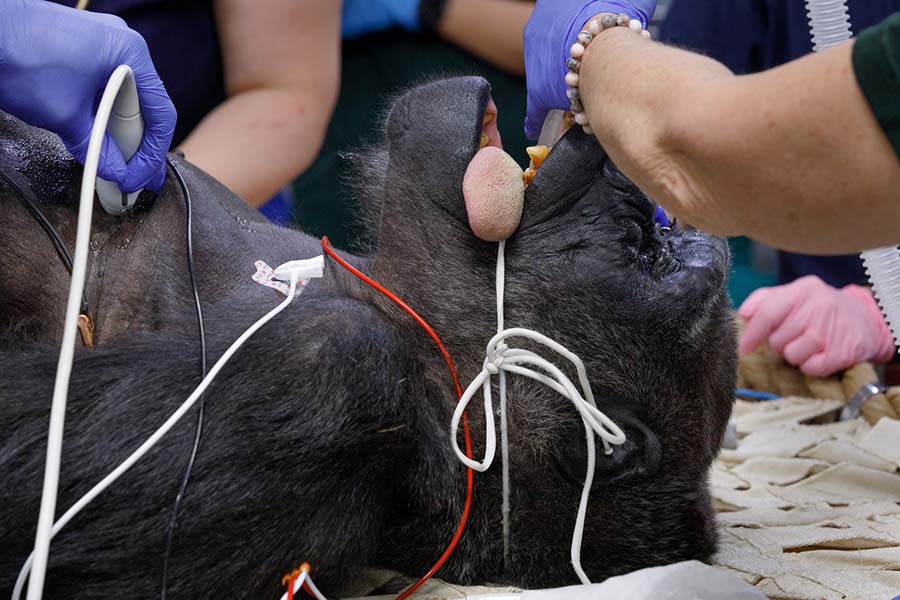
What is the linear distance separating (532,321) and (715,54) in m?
2.46

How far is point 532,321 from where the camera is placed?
1.36 meters

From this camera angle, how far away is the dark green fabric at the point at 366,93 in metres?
3.16

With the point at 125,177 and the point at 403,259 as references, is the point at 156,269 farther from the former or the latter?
the point at 403,259

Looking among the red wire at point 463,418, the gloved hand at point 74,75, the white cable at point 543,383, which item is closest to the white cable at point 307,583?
the red wire at point 463,418

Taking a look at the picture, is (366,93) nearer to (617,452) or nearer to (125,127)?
(125,127)

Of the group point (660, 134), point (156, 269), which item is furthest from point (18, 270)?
point (660, 134)

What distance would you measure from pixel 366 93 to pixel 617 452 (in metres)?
2.32

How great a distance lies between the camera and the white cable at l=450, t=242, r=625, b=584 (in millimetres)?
1260

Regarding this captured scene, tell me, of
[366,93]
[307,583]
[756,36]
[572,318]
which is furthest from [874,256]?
[366,93]

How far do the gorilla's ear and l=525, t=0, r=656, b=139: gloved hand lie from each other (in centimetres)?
44

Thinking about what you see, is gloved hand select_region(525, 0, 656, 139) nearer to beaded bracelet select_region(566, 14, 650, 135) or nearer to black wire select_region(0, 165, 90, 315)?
beaded bracelet select_region(566, 14, 650, 135)

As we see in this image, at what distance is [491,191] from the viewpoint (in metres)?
1.31

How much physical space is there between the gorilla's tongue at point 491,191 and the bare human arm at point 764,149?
25 cm

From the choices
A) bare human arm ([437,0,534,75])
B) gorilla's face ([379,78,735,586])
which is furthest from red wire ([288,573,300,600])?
bare human arm ([437,0,534,75])
